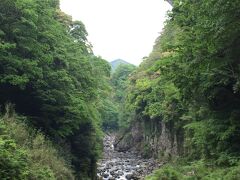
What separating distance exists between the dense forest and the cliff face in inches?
364

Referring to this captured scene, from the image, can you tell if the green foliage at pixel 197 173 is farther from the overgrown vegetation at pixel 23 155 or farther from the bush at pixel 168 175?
the overgrown vegetation at pixel 23 155

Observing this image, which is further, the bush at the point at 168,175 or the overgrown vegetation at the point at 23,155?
the bush at the point at 168,175

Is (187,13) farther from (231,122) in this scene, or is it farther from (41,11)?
(41,11)

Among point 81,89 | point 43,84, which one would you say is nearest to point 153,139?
point 81,89

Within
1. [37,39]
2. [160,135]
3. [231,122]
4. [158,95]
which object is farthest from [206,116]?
[160,135]

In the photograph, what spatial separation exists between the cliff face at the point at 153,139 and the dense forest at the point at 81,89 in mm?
9247

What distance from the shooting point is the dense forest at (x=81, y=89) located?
1470 cm

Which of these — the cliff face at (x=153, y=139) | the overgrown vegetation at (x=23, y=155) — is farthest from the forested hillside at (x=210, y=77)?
the cliff face at (x=153, y=139)

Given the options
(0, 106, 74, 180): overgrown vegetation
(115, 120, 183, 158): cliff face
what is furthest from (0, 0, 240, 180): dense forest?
(115, 120, 183, 158): cliff face

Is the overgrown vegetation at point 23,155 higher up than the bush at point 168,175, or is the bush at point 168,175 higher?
the overgrown vegetation at point 23,155

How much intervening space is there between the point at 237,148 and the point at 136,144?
42403 millimetres

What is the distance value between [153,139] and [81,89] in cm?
2263

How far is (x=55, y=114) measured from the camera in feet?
74.3

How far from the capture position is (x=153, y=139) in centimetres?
4816
